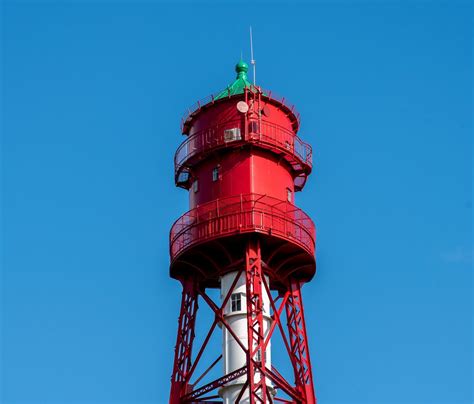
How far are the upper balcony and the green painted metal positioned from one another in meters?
1.75

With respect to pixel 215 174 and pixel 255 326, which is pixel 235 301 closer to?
pixel 255 326

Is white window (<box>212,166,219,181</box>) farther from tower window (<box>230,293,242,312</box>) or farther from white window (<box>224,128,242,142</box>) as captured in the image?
tower window (<box>230,293,242,312</box>)

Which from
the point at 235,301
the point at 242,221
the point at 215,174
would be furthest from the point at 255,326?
the point at 215,174

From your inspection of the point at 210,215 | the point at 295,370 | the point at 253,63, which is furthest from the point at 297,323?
the point at 253,63

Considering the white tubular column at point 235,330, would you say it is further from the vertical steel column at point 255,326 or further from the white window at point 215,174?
the white window at point 215,174

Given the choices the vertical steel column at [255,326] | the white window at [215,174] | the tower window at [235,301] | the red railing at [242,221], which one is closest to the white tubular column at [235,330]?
the tower window at [235,301]

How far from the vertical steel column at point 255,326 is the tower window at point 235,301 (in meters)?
1.33

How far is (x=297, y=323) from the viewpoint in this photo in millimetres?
57094

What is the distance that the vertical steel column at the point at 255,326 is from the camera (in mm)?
52688

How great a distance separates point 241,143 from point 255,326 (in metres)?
8.07

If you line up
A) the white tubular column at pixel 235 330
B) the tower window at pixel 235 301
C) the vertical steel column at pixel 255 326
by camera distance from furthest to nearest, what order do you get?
1. the tower window at pixel 235 301
2. the white tubular column at pixel 235 330
3. the vertical steel column at pixel 255 326

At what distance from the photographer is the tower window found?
184 feet

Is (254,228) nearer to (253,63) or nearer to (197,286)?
(197,286)

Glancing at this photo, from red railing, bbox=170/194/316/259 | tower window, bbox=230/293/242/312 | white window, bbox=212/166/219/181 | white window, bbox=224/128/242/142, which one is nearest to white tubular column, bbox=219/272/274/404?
tower window, bbox=230/293/242/312
